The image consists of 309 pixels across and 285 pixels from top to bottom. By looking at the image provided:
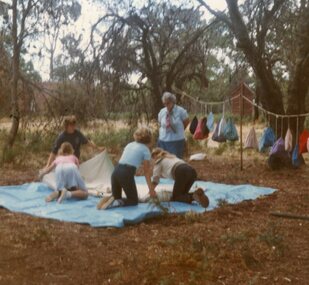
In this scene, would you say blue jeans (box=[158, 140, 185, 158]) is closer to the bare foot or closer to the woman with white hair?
the woman with white hair

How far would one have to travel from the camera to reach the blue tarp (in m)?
5.78

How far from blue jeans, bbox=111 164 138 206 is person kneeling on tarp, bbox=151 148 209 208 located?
0.39m

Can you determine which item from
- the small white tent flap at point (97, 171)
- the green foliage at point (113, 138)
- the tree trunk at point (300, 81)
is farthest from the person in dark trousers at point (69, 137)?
the green foliage at point (113, 138)

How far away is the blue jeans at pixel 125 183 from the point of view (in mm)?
6316

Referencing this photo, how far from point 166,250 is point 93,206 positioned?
213 centimetres

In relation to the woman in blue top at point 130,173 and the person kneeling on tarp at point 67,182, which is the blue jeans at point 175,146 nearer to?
the person kneeling on tarp at point 67,182

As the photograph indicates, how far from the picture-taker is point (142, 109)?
1397 cm

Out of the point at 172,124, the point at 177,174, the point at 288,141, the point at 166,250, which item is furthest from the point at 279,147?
the point at 166,250

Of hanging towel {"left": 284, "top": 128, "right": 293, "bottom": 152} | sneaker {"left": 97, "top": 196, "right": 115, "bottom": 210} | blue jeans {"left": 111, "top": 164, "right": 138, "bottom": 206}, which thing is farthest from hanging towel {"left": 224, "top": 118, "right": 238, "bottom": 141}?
sneaker {"left": 97, "top": 196, "right": 115, "bottom": 210}

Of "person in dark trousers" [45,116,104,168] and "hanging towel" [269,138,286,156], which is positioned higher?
"person in dark trousers" [45,116,104,168]

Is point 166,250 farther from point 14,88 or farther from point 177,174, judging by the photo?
point 14,88

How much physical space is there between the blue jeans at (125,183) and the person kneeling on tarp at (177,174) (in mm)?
392

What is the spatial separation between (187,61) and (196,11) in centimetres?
146

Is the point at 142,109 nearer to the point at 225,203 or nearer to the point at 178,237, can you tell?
the point at 225,203
